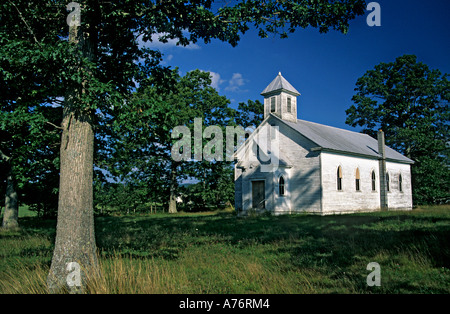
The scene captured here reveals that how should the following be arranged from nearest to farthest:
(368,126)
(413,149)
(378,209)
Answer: (378,209), (413,149), (368,126)

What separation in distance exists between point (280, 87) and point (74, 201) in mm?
20954

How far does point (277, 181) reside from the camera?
846 inches

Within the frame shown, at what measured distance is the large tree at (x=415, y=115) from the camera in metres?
35.1

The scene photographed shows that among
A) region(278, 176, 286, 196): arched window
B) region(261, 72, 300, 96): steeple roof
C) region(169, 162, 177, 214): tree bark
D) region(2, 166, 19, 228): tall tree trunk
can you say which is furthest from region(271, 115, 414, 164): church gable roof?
region(2, 166, 19, 228): tall tree trunk

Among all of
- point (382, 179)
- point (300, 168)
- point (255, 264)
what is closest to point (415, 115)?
point (382, 179)

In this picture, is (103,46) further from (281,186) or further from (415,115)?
(415,115)

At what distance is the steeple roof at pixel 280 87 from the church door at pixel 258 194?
25.7ft

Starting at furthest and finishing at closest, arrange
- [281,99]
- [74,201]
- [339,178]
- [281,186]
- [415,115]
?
[415,115]
[281,99]
[339,178]
[281,186]
[74,201]

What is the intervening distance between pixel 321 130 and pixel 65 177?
78.2 ft

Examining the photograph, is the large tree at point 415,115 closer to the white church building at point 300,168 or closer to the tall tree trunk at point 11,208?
the white church building at point 300,168

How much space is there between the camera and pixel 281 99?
2434 cm

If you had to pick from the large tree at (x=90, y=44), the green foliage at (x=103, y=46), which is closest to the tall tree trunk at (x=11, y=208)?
the green foliage at (x=103, y=46)
